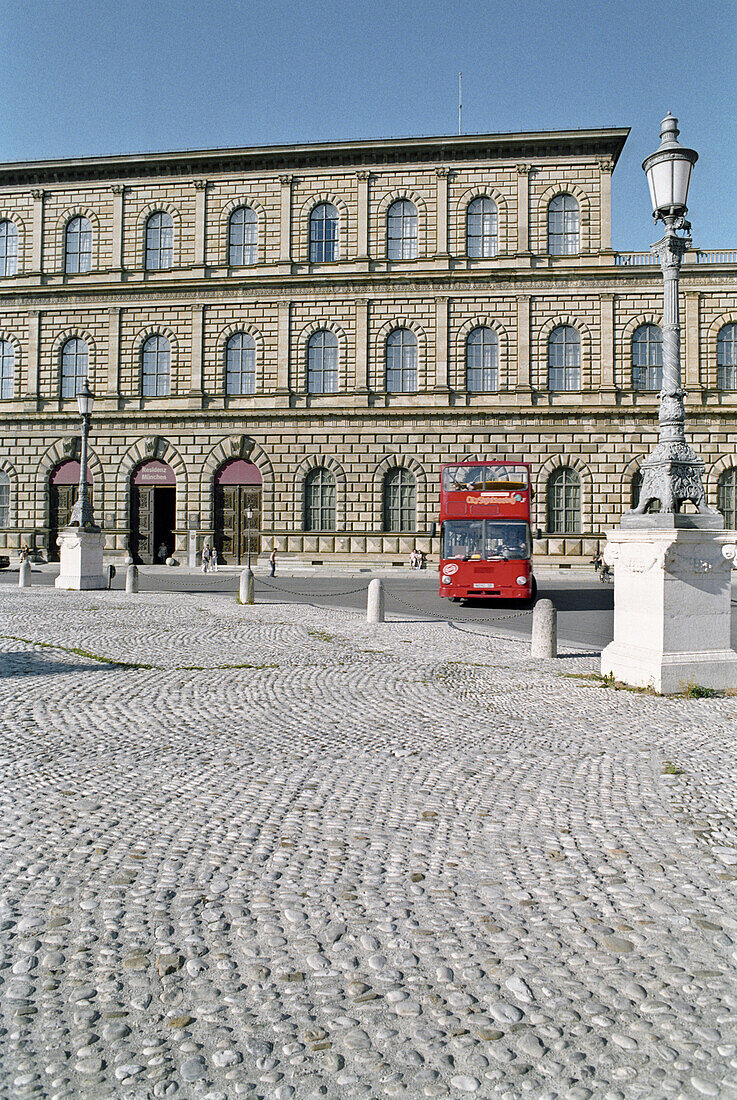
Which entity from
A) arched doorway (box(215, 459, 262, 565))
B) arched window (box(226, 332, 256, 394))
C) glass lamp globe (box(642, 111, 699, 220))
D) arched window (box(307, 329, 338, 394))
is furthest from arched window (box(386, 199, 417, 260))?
glass lamp globe (box(642, 111, 699, 220))

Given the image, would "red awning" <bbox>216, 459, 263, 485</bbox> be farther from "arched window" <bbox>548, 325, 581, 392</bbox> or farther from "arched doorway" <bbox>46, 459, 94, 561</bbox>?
"arched window" <bbox>548, 325, 581, 392</bbox>

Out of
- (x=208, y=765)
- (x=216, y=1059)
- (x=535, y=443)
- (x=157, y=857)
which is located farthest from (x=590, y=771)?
(x=535, y=443)

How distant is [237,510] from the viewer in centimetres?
3694

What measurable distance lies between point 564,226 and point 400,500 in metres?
13.9

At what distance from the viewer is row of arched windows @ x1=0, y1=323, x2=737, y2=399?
34.9 m

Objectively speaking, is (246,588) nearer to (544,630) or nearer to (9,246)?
(544,630)

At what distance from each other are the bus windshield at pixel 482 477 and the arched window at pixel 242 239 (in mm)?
21045

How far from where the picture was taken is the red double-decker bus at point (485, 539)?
789 inches

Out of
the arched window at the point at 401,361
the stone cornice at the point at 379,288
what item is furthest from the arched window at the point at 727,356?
the arched window at the point at 401,361

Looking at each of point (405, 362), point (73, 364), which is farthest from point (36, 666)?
point (73, 364)

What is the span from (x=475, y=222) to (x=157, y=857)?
1414 inches

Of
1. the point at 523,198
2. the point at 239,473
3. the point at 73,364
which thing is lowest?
the point at 239,473

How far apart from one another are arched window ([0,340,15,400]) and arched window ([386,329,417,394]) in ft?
59.4

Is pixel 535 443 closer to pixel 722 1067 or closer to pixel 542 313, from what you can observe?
pixel 542 313
